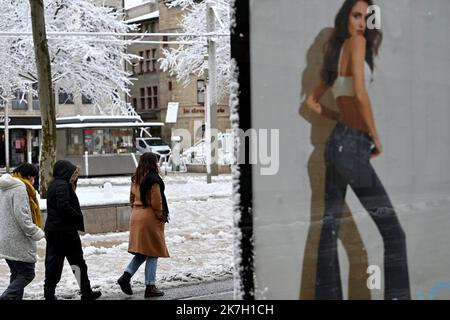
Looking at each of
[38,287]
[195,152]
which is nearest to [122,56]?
[195,152]

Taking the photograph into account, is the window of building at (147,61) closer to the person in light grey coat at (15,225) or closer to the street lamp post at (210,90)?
the street lamp post at (210,90)

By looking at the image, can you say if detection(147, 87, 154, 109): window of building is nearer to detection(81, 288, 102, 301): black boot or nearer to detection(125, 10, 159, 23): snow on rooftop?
detection(125, 10, 159, 23): snow on rooftop

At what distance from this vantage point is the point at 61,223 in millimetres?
7312

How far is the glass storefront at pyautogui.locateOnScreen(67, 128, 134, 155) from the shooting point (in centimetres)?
3391

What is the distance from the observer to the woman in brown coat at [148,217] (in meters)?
7.84

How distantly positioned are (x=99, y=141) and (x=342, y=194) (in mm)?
32278

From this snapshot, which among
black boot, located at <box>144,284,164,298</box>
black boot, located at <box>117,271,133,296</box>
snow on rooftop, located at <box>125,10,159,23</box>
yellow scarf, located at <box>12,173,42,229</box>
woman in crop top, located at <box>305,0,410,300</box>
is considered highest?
snow on rooftop, located at <box>125,10,159,23</box>

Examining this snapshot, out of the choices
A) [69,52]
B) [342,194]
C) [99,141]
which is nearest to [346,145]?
[342,194]

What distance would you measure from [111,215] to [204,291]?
5373mm

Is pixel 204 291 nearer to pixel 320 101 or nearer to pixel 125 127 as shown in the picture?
pixel 320 101

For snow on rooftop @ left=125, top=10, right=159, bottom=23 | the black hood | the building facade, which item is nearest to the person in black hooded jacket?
the black hood

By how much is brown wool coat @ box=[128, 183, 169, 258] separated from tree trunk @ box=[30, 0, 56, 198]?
7462 mm

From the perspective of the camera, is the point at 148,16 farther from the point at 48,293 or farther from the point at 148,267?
the point at 48,293

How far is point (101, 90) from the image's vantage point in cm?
3266
